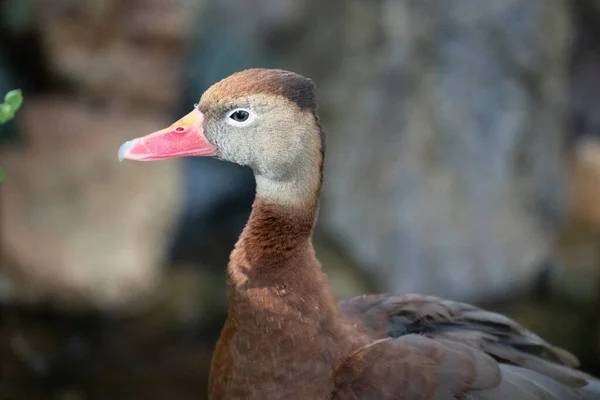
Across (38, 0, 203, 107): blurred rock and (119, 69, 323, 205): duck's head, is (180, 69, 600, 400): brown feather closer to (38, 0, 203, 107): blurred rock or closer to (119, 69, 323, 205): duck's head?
(119, 69, 323, 205): duck's head

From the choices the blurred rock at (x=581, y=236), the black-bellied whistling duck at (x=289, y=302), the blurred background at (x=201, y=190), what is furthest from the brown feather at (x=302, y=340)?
the blurred rock at (x=581, y=236)

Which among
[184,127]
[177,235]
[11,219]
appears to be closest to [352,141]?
[177,235]

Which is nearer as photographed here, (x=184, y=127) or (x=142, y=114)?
(x=184, y=127)

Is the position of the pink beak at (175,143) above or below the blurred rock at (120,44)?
below

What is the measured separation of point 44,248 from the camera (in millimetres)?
3660

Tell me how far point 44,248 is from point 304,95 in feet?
7.44

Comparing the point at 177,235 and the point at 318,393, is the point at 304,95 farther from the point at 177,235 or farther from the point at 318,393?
the point at 177,235

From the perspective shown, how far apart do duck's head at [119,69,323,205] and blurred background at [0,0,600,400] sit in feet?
6.14

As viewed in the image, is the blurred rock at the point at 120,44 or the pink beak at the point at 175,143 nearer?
the pink beak at the point at 175,143

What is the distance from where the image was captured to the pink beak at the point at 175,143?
1.83 meters

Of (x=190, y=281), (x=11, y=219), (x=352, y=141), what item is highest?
(x=352, y=141)

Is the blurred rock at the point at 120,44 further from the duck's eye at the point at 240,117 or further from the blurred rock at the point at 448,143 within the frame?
the duck's eye at the point at 240,117

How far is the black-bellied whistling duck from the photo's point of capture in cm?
178

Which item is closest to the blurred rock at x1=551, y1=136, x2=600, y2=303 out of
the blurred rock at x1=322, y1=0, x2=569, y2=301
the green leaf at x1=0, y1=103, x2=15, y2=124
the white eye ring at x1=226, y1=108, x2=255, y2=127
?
the blurred rock at x1=322, y1=0, x2=569, y2=301
